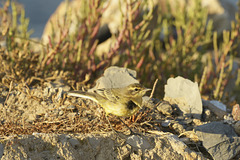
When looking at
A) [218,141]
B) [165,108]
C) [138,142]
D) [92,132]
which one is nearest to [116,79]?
[165,108]

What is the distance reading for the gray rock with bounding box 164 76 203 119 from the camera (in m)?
4.29

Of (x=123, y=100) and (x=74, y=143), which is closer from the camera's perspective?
(x=74, y=143)

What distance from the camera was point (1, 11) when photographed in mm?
6055

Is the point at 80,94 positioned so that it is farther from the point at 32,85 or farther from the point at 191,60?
the point at 191,60

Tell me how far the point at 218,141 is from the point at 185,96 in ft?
3.18

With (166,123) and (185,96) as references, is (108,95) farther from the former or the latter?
(185,96)

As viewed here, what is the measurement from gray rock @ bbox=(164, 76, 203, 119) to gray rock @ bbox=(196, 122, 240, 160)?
0.49 m

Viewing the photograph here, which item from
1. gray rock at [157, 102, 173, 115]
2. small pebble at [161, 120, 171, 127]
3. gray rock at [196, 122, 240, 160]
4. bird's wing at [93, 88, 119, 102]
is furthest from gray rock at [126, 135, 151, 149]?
gray rock at [157, 102, 173, 115]

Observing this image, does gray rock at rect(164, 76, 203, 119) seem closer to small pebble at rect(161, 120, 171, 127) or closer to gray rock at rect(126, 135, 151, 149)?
small pebble at rect(161, 120, 171, 127)

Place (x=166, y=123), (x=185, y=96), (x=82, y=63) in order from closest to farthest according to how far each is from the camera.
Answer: (x=166, y=123) < (x=185, y=96) < (x=82, y=63)

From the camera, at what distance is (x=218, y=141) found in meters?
3.61

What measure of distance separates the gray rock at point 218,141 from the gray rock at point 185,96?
49 centimetres

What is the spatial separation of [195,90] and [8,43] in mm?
3128

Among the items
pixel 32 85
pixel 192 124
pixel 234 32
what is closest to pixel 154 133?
pixel 192 124
